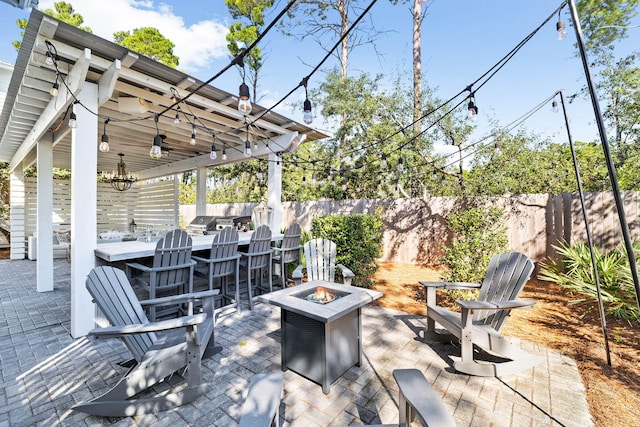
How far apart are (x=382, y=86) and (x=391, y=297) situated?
632 centimetres

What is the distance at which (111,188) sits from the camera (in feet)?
30.7

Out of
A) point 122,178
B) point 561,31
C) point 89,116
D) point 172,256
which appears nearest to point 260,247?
point 172,256

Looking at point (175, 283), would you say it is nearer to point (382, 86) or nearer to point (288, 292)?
point (288, 292)

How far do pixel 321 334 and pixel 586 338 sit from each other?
287cm

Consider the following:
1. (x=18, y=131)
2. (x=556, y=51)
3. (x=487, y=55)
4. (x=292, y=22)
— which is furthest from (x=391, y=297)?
(x=292, y=22)

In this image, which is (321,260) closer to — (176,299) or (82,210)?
(176,299)

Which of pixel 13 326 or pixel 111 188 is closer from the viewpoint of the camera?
pixel 13 326

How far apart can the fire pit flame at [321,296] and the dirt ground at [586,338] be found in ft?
5.50

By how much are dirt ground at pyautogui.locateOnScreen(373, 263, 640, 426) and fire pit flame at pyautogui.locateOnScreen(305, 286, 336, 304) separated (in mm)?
1676

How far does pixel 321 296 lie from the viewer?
8.32 ft

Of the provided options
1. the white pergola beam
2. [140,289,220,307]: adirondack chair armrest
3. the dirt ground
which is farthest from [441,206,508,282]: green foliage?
the white pergola beam

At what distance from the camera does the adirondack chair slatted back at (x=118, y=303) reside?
2.03m

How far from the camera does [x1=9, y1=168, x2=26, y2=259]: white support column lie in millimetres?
7441

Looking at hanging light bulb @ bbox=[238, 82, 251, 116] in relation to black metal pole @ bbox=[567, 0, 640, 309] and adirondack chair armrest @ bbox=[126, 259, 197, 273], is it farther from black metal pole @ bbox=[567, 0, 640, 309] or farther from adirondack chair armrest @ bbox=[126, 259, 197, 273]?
black metal pole @ bbox=[567, 0, 640, 309]
